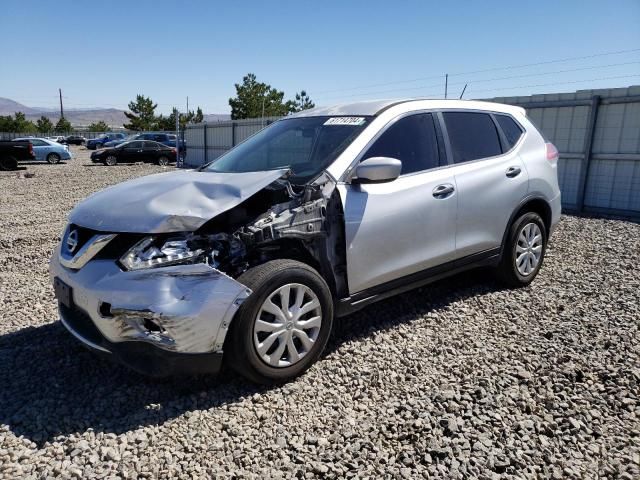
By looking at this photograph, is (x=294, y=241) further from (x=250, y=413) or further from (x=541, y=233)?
(x=541, y=233)

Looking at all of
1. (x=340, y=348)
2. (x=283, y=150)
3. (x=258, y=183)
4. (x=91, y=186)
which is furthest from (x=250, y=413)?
(x=91, y=186)

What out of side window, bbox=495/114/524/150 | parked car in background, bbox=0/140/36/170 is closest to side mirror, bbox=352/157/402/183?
side window, bbox=495/114/524/150

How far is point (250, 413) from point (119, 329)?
91cm

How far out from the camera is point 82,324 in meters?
3.15

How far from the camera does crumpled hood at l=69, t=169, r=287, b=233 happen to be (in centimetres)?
288

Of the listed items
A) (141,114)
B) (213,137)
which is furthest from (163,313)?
(141,114)

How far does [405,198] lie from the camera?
12.1 ft

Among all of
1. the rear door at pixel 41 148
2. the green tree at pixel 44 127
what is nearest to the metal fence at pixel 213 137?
the rear door at pixel 41 148

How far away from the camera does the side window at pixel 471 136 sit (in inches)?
167

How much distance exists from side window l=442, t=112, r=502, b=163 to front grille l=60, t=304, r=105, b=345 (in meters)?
3.02

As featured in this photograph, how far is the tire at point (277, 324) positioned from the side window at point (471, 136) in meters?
1.84

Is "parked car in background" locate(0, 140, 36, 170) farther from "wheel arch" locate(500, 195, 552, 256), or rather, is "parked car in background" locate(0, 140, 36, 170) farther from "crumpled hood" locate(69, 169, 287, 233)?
"wheel arch" locate(500, 195, 552, 256)

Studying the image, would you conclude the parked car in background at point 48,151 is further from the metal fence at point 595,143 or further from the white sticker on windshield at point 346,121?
the white sticker on windshield at point 346,121

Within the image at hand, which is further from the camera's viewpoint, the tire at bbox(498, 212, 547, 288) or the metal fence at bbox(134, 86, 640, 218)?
the metal fence at bbox(134, 86, 640, 218)
